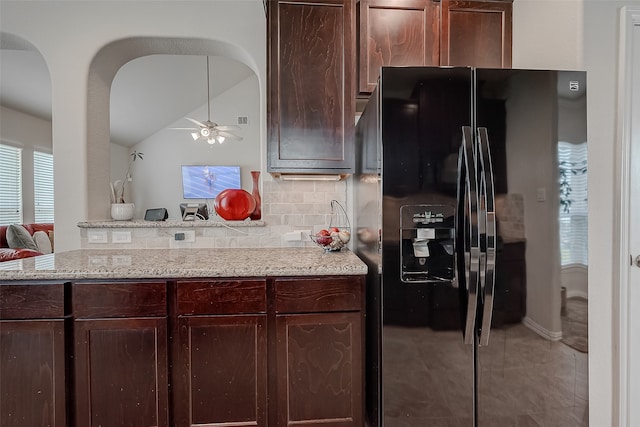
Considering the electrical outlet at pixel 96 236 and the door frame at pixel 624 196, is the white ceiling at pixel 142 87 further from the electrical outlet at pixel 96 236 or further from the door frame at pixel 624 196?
the door frame at pixel 624 196

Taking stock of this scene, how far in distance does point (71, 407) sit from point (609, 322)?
259cm

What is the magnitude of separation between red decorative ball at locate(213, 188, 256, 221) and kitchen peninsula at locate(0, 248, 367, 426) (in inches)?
26.5

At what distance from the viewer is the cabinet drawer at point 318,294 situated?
4.78 feet

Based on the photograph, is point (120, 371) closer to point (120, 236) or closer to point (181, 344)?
point (181, 344)

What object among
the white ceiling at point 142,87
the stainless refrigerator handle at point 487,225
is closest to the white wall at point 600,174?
the stainless refrigerator handle at point 487,225

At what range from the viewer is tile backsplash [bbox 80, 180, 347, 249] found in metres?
2.12

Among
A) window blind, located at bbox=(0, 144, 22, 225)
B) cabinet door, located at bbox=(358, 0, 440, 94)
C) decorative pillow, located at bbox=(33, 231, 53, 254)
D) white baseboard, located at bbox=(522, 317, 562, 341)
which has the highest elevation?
cabinet door, located at bbox=(358, 0, 440, 94)

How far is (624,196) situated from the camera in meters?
1.46

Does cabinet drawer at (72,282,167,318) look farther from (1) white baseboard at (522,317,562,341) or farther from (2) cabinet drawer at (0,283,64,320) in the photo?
(1) white baseboard at (522,317,562,341)

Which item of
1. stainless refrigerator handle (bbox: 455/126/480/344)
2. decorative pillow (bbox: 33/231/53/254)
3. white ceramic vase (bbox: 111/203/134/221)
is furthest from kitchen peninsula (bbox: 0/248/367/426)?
decorative pillow (bbox: 33/231/53/254)

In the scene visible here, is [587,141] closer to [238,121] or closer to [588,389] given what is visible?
[588,389]

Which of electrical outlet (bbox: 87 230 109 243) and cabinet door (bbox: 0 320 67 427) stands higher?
electrical outlet (bbox: 87 230 109 243)

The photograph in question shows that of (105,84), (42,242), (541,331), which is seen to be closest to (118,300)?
(105,84)

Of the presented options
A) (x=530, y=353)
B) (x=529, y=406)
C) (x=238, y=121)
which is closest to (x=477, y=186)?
(x=530, y=353)
